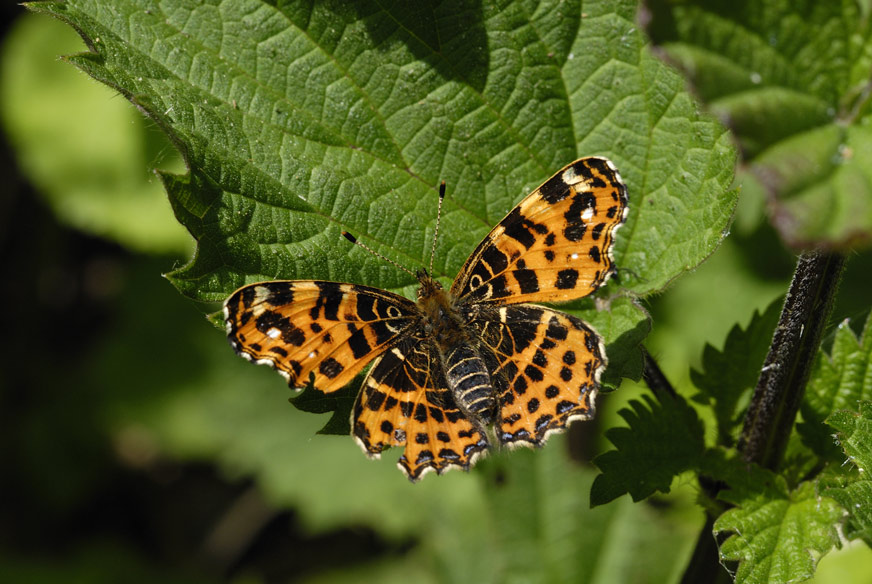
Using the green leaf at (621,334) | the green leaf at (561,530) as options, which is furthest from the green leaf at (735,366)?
the green leaf at (561,530)

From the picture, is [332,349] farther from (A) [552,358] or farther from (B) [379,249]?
(A) [552,358]

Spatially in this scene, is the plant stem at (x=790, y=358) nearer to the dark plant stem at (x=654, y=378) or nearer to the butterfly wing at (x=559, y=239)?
the dark plant stem at (x=654, y=378)

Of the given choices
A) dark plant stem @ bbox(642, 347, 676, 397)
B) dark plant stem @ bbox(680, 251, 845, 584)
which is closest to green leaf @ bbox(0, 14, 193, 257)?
dark plant stem @ bbox(642, 347, 676, 397)

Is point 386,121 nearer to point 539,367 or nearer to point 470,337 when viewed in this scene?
point 470,337

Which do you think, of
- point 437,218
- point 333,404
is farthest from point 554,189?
point 333,404

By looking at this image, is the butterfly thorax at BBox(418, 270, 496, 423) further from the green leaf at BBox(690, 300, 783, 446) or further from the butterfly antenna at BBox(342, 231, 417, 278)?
the green leaf at BBox(690, 300, 783, 446)

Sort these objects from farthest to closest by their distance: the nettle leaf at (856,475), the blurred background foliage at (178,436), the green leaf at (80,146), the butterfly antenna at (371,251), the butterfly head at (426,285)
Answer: the green leaf at (80,146) < the blurred background foliage at (178,436) < the butterfly head at (426,285) < the butterfly antenna at (371,251) < the nettle leaf at (856,475)
